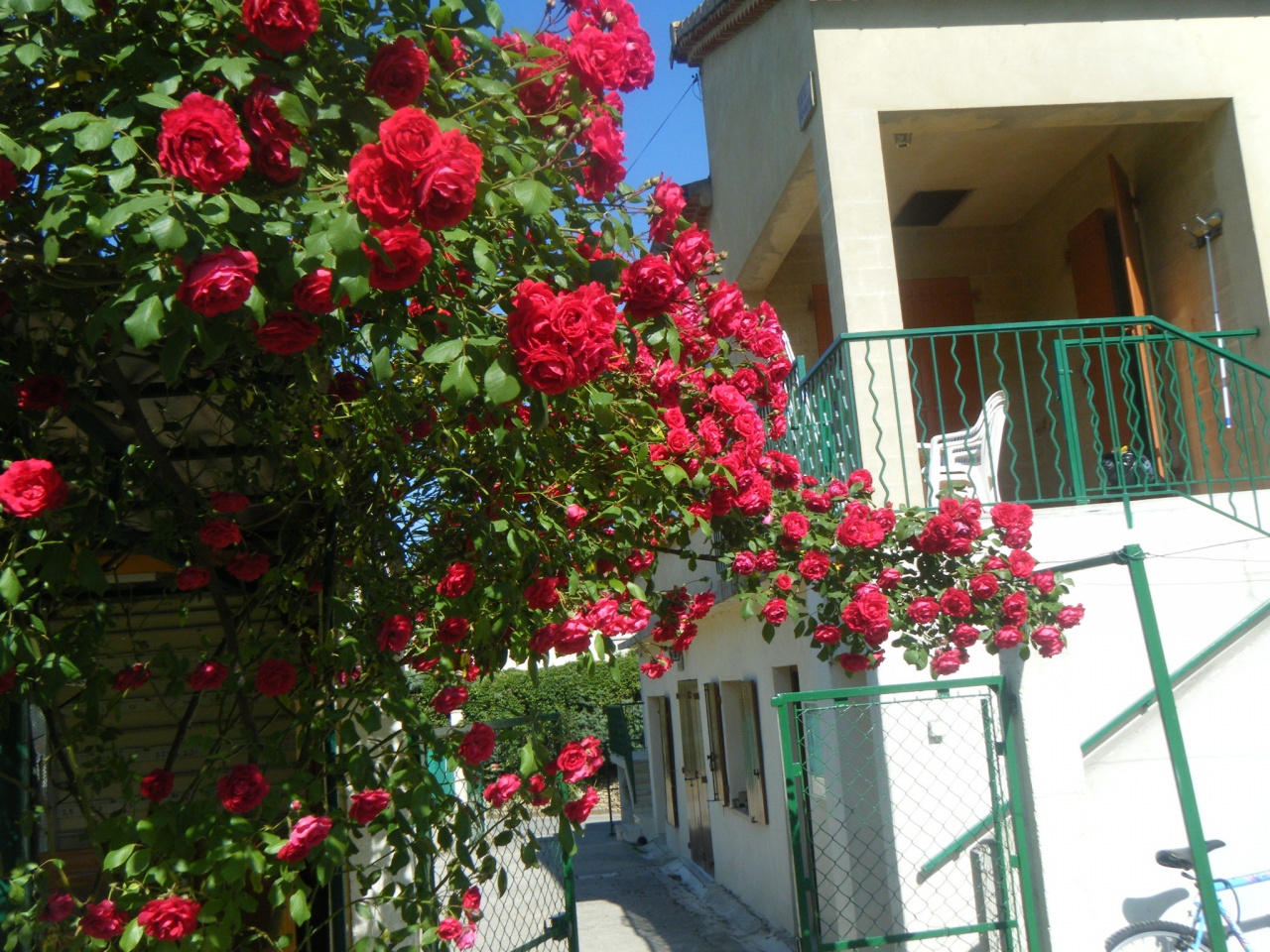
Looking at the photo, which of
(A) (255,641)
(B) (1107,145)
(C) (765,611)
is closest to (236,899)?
(A) (255,641)

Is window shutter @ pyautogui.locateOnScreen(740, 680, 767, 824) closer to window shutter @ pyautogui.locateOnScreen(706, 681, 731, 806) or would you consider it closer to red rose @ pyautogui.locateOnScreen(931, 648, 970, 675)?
window shutter @ pyautogui.locateOnScreen(706, 681, 731, 806)

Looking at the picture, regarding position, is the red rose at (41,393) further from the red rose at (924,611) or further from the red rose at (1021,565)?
the red rose at (1021,565)

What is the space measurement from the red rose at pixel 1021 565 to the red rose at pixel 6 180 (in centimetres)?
330

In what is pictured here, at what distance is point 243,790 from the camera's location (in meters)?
2.50

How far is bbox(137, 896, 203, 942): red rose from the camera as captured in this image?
7.54 ft

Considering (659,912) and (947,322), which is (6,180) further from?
(659,912)

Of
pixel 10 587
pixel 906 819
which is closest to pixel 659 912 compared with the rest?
pixel 906 819

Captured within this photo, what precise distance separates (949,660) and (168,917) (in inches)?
104

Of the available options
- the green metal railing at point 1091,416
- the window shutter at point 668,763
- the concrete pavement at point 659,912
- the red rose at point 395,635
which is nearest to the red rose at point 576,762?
the red rose at point 395,635

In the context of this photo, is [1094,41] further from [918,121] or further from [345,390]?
[345,390]

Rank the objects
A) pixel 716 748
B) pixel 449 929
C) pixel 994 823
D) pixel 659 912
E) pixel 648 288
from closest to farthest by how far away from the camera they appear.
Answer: pixel 648 288, pixel 449 929, pixel 994 823, pixel 659 912, pixel 716 748

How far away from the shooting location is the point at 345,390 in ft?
10.2

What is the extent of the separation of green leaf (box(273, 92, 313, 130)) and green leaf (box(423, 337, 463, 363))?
44 cm

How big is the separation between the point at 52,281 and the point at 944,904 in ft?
15.6
